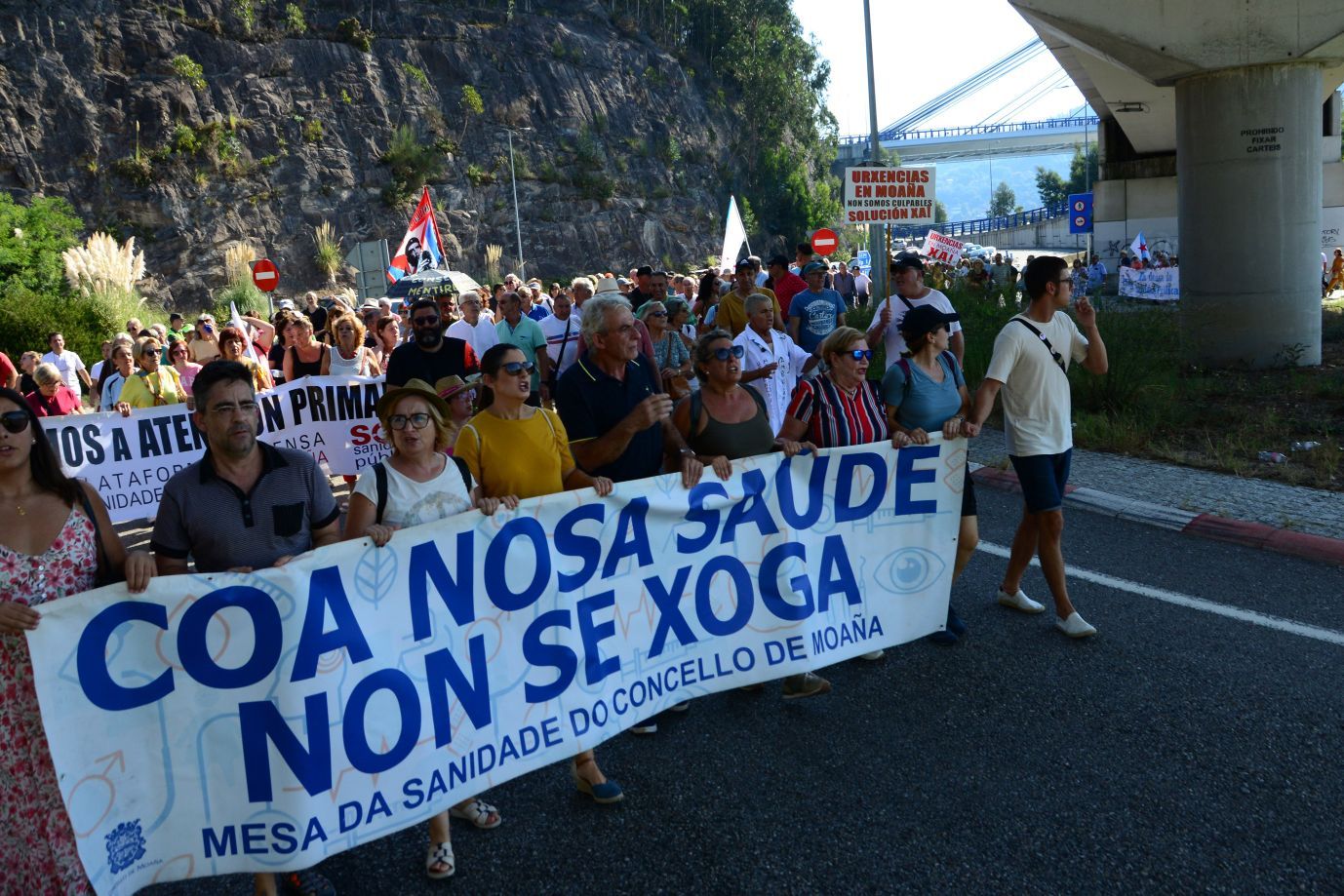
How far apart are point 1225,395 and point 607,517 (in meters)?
11.2

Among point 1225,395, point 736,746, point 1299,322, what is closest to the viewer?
point 736,746

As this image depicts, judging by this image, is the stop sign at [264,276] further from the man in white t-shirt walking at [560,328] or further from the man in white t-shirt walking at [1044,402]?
the man in white t-shirt walking at [1044,402]

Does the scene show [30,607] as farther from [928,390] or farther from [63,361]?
[63,361]

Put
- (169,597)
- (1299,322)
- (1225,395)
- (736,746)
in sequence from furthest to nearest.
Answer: (1299,322), (1225,395), (736,746), (169,597)

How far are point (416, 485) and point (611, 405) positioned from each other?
130cm

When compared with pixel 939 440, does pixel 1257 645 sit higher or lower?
lower

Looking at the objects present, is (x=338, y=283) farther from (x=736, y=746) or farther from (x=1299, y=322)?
(x=736, y=746)

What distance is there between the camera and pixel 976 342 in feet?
44.7

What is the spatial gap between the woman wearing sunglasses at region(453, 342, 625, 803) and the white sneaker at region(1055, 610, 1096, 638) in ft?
8.62

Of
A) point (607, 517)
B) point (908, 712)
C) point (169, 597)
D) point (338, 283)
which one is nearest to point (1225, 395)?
point (908, 712)

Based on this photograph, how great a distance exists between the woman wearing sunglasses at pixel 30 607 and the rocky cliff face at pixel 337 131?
5026 cm

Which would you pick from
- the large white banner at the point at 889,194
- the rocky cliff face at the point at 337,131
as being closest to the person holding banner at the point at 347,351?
the large white banner at the point at 889,194

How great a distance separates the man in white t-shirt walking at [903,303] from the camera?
8.91m

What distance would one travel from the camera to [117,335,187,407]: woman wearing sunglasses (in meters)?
10.1
